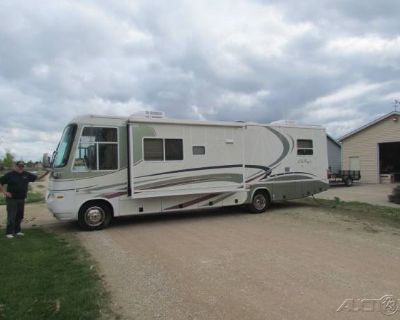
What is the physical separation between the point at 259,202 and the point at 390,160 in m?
21.7

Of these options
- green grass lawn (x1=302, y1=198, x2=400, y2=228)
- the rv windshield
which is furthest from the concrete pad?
the rv windshield

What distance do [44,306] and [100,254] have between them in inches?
109

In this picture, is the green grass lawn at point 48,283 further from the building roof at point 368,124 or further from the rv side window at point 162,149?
the building roof at point 368,124

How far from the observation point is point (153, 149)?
34.5 feet

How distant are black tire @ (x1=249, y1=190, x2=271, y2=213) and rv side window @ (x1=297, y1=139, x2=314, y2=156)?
2.06 meters

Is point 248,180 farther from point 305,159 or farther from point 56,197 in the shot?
point 56,197

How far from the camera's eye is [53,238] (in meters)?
8.84

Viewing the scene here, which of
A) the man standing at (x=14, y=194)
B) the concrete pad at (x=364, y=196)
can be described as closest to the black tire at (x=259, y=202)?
the concrete pad at (x=364, y=196)

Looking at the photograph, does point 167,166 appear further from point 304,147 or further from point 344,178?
point 344,178

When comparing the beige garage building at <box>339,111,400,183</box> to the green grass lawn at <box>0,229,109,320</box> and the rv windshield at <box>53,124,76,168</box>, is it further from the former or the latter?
the green grass lawn at <box>0,229,109,320</box>

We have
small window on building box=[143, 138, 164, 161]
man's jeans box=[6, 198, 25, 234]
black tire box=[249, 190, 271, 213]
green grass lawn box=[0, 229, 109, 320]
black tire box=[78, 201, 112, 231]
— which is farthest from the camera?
black tire box=[249, 190, 271, 213]

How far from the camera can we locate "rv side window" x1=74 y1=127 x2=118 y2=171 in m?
9.66

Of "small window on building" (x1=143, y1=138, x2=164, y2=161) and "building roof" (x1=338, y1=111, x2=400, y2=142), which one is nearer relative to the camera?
"small window on building" (x1=143, y1=138, x2=164, y2=161)

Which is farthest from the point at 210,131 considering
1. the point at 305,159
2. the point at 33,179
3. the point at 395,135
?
the point at 395,135
